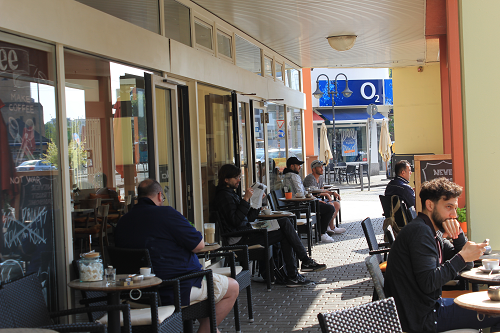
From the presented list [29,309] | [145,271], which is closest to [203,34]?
[145,271]

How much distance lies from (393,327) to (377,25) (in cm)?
800

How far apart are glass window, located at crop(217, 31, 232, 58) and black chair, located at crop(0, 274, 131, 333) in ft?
Result: 17.9

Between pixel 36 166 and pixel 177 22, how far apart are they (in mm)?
3360

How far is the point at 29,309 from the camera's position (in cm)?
343

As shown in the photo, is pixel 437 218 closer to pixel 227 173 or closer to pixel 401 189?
pixel 227 173

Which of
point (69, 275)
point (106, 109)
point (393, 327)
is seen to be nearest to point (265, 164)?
point (106, 109)

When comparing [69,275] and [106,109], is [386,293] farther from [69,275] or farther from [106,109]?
[106,109]

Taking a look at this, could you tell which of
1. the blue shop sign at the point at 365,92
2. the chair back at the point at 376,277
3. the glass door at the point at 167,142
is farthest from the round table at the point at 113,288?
the blue shop sign at the point at 365,92

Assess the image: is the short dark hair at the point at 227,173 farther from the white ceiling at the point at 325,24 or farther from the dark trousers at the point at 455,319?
the dark trousers at the point at 455,319

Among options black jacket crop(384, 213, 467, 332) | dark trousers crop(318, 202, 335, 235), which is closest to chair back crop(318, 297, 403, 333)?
black jacket crop(384, 213, 467, 332)

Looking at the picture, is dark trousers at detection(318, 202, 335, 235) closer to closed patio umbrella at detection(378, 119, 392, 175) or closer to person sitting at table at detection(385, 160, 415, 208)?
person sitting at table at detection(385, 160, 415, 208)

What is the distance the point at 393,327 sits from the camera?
2.56m

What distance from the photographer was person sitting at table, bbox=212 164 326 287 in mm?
6602

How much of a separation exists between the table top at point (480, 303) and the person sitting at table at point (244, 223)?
3.78 metres
